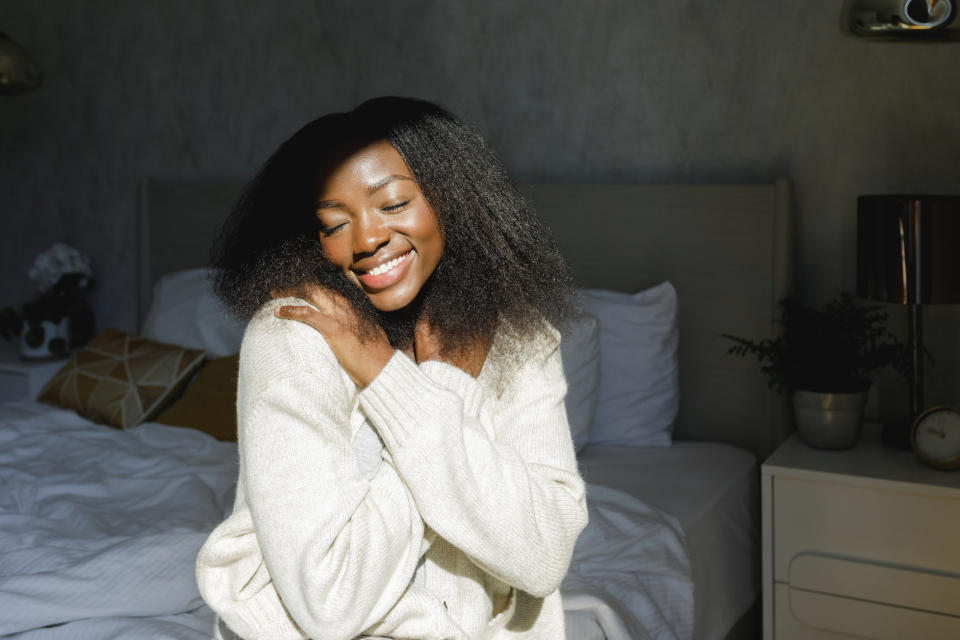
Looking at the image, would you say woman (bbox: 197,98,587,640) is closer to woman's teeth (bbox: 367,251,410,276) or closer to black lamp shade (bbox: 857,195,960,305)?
woman's teeth (bbox: 367,251,410,276)

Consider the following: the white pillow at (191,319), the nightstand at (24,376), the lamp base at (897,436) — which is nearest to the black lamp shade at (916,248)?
the lamp base at (897,436)

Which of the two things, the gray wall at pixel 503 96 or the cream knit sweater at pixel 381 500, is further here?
the gray wall at pixel 503 96

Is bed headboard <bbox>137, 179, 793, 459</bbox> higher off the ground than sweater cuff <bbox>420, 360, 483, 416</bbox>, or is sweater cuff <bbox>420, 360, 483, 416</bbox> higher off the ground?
sweater cuff <bbox>420, 360, 483, 416</bbox>

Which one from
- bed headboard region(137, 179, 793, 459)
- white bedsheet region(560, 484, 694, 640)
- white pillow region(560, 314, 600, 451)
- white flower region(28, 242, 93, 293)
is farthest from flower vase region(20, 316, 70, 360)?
white bedsheet region(560, 484, 694, 640)

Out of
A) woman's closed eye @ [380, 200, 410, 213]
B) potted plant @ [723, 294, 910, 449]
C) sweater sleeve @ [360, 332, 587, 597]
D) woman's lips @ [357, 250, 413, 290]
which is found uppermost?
woman's closed eye @ [380, 200, 410, 213]

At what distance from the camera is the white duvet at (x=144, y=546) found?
1.41 metres

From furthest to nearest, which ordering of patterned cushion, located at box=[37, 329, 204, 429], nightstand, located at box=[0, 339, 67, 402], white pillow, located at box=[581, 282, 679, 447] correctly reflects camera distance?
nightstand, located at box=[0, 339, 67, 402], patterned cushion, located at box=[37, 329, 204, 429], white pillow, located at box=[581, 282, 679, 447]

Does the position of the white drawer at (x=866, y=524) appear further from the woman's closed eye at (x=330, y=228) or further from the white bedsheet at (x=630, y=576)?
the woman's closed eye at (x=330, y=228)

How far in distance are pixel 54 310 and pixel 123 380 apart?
2.78 feet

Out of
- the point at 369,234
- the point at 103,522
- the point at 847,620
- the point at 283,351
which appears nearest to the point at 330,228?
the point at 369,234

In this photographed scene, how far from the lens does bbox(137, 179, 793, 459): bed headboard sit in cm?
222

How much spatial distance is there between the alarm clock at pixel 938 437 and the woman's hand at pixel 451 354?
3.67ft

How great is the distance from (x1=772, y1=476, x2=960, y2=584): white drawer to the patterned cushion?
63.4 inches

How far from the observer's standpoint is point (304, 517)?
96 cm
